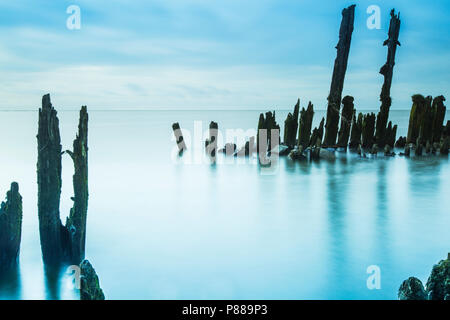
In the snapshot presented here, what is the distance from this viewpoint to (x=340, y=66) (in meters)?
16.3

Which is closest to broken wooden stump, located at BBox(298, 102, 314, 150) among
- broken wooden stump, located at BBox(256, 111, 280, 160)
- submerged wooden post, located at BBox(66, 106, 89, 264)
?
broken wooden stump, located at BBox(256, 111, 280, 160)

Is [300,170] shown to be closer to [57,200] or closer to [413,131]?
[413,131]

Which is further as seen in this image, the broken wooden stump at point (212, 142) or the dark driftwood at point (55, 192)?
the broken wooden stump at point (212, 142)

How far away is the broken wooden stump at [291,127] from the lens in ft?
51.5

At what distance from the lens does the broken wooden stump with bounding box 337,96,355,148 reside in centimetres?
1635

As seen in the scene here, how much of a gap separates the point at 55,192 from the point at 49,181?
12 cm

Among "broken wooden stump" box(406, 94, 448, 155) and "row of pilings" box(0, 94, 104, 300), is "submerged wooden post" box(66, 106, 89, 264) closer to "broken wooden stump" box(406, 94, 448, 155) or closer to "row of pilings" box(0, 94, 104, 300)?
"row of pilings" box(0, 94, 104, 300)

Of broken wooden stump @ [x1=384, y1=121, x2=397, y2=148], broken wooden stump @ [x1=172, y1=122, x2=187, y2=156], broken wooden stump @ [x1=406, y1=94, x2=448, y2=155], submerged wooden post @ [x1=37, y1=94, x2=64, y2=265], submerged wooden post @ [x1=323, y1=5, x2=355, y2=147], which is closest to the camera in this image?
submerged wooden post @ [x1=37, y1=94, x2=64, y2=265]

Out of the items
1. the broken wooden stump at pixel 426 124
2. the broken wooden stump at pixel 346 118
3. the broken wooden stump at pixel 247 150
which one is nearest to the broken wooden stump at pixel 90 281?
the broken wooden stump at pixel 247 150

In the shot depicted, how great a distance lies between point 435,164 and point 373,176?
2889mm

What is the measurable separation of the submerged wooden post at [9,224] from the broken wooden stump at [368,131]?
13779 millimetres

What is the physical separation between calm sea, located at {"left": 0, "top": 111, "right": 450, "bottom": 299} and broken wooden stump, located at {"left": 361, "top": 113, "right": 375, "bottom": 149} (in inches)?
121

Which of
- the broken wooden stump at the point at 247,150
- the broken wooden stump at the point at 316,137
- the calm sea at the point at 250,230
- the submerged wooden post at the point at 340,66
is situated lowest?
the calm sea at the point at 250,230

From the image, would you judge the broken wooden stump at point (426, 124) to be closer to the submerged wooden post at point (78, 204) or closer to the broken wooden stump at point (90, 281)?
the submerged wooden post at point (78, 204)
